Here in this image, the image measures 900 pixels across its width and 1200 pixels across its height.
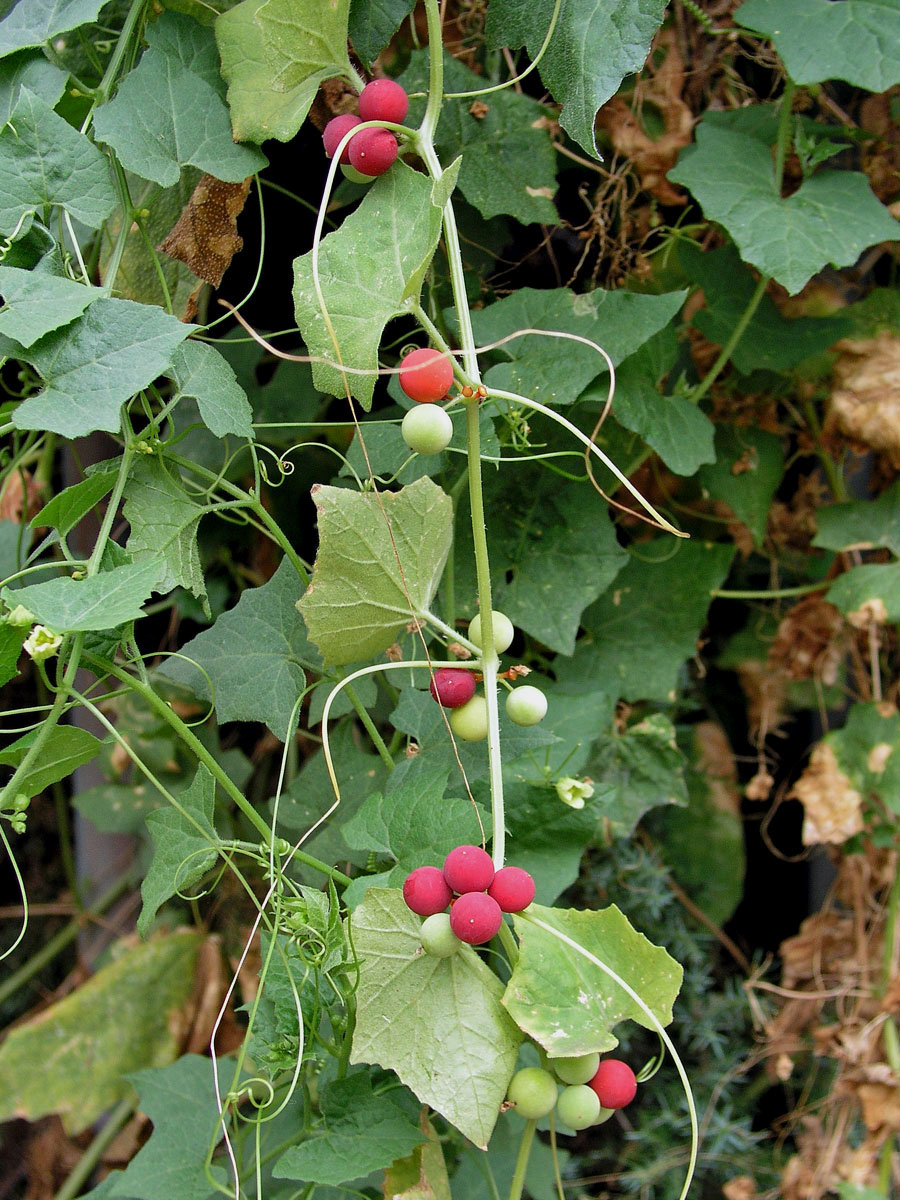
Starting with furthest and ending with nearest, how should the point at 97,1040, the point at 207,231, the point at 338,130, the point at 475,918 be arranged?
the point at 97,1040, the point at 207,231, the point at 338,130, the point at 475,918

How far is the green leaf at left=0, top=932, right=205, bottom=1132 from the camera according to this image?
945 millimetres

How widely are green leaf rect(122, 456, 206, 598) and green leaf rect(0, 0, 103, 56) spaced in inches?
11.2

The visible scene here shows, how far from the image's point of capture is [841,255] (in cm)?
71

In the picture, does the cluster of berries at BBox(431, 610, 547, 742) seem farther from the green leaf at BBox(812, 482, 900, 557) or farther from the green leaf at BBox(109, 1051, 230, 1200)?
the green leaf at BBox(812, 482, 900, 557)

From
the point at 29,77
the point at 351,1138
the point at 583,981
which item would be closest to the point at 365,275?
the point at 29,77

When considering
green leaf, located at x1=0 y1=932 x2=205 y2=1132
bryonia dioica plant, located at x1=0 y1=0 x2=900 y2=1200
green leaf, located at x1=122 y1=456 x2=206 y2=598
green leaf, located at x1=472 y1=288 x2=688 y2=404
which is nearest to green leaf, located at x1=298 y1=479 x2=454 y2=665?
bryonia dioica plant, located at x1=0 y1=0 x2=900 y2=1200

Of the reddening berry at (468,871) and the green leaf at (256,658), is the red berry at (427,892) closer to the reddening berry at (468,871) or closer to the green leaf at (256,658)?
the reddening berry at (468,871)

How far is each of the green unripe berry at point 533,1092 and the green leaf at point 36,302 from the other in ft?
1.59

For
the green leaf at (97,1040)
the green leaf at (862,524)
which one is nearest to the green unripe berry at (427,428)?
the green leaf at (862,524)

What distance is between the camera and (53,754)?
56cm

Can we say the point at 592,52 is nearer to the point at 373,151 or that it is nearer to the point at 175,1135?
the point at 373,151

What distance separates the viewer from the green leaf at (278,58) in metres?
0.56

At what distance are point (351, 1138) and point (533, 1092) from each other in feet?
0.50

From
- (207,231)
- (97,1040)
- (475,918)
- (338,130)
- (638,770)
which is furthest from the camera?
(97,1040)
